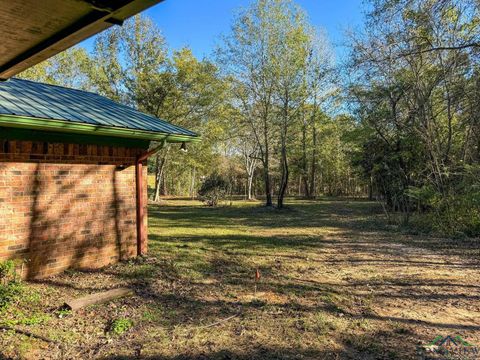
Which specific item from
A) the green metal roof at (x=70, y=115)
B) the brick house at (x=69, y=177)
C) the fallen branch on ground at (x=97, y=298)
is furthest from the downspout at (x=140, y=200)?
the fallen branch on ground at (x=97, y=298)

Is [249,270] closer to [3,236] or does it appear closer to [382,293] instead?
[382,293]

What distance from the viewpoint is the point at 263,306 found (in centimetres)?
445

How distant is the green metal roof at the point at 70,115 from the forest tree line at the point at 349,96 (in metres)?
6.67

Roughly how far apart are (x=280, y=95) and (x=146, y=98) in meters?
8.08

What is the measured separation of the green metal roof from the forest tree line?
6.67 meters

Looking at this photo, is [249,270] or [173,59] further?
[173,59]

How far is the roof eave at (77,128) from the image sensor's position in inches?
177

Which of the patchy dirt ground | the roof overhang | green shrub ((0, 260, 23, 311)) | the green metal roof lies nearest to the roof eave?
the green metal roof

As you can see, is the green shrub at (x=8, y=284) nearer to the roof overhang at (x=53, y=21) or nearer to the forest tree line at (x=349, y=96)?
the roof overhang at (x=53, y=21)

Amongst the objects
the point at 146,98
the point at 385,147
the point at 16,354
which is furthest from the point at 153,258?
the point at 146,98

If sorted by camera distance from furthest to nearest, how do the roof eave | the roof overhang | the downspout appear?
the downspout, the roof eave, the roof overhang

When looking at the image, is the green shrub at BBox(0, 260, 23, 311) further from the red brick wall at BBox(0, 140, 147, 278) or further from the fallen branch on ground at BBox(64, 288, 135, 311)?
the fallen branch on ground at BBox(64, 288, 135, 311)

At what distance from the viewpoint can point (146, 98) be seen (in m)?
20.1

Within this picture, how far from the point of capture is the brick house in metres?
4.96
